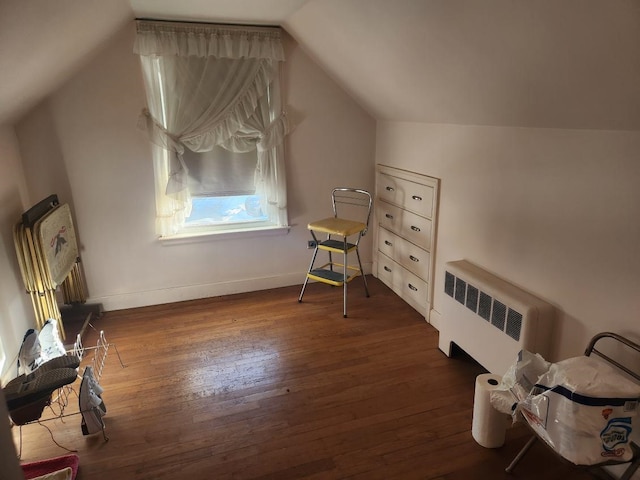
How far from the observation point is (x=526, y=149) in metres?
2.10

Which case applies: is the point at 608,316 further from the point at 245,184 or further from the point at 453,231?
the point at 245,184

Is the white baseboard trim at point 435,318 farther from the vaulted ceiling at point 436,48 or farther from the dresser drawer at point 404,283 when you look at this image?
the vaulted ceiling at point 436,48

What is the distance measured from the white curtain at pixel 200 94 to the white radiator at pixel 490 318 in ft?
6.03

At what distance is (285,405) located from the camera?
2273mm

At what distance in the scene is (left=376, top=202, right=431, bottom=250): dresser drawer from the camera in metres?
3.05

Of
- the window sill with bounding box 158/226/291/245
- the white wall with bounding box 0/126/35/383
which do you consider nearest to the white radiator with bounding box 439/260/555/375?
the window sill with bounding box 158/226/291/245

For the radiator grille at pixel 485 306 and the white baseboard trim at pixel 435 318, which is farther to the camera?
the white baseboard trim at pixel 435 318

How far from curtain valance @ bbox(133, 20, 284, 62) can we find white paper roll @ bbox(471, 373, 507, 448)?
2.64 metres

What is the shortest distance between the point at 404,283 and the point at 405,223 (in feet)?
1.65

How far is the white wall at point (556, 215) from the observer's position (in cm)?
166

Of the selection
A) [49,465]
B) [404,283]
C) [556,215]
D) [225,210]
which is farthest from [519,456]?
[225,210]

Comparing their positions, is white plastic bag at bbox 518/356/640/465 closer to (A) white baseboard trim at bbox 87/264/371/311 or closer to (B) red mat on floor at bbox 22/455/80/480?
(B) red mat on floor at bbox 22/455/80/480

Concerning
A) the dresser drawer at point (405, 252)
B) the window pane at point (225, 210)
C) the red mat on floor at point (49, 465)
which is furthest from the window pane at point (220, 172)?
the red mat on floor at point (49, 465)

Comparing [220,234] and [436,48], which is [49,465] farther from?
[436,48]
